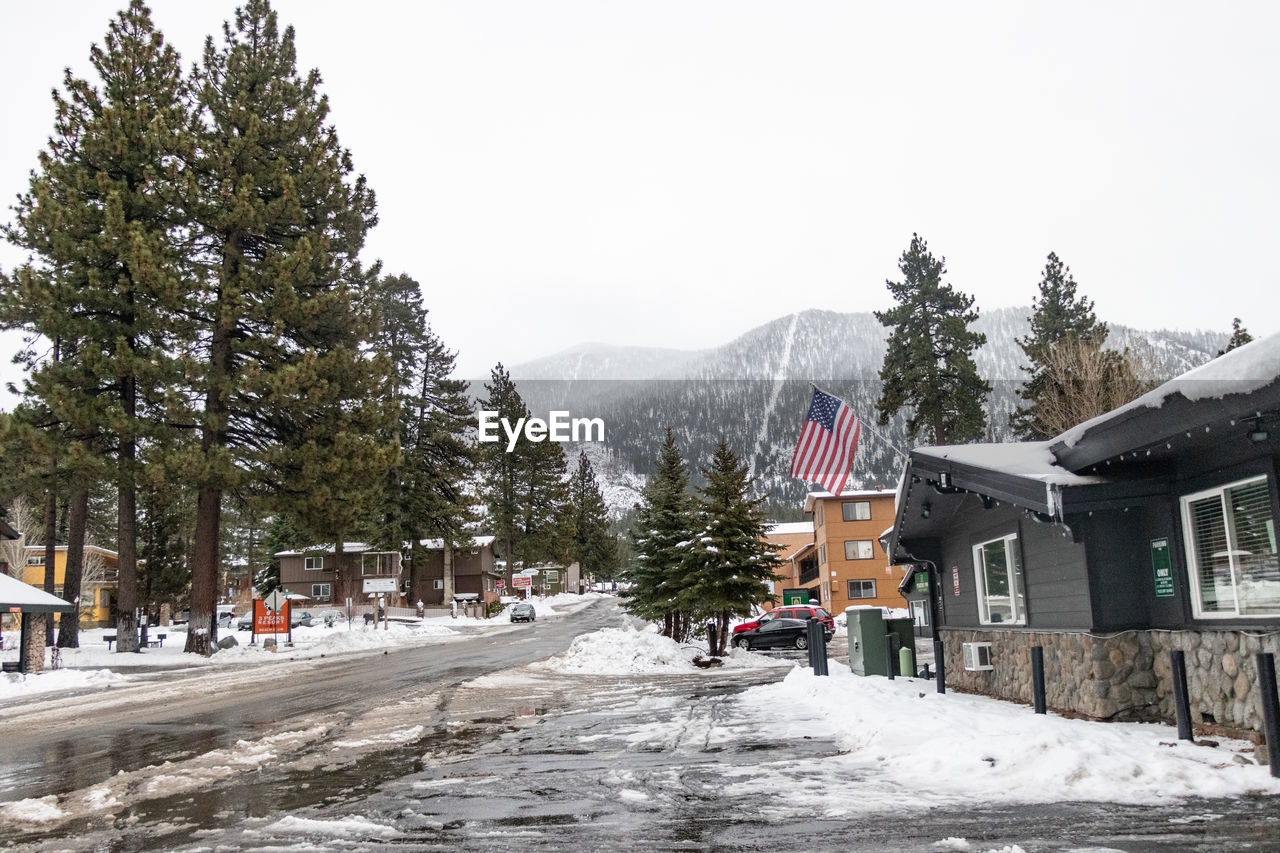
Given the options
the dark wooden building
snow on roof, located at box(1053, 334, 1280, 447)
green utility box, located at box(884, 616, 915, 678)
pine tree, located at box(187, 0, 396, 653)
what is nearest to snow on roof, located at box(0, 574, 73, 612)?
pine tree, located at box(187, 0, 396, 653)

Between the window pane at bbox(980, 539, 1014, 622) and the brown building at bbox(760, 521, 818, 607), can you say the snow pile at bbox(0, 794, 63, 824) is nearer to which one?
the window pane at bbox(980, 539, 1014, 622)

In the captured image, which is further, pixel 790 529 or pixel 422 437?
pixel 790 529

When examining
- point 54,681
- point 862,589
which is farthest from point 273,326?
point 862,589

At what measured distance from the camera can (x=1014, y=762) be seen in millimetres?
8234

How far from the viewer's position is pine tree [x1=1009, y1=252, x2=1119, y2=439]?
49188 mm

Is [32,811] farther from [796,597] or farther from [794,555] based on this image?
[794,555]

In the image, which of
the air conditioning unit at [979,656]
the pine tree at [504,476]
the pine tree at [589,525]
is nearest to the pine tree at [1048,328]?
the air conditioning unit at [979,656]

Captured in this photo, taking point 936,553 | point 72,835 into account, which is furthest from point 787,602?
point 72,835

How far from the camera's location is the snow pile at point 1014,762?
297 inches

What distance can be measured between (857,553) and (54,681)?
143ft

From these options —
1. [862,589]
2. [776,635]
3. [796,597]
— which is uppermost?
[862,589]

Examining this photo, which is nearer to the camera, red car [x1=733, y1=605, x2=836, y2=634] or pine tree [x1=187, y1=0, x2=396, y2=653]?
pine tree [x1=187, y1=0, x2=396, y2=653]

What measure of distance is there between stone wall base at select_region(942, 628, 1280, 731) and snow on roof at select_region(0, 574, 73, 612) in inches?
1011

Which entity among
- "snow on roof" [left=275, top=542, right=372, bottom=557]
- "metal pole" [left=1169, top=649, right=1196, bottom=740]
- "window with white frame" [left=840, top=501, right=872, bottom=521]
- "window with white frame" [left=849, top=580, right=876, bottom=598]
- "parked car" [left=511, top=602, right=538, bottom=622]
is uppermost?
"window with white frame" [left=840, top=501, right=872, bottom=521]
